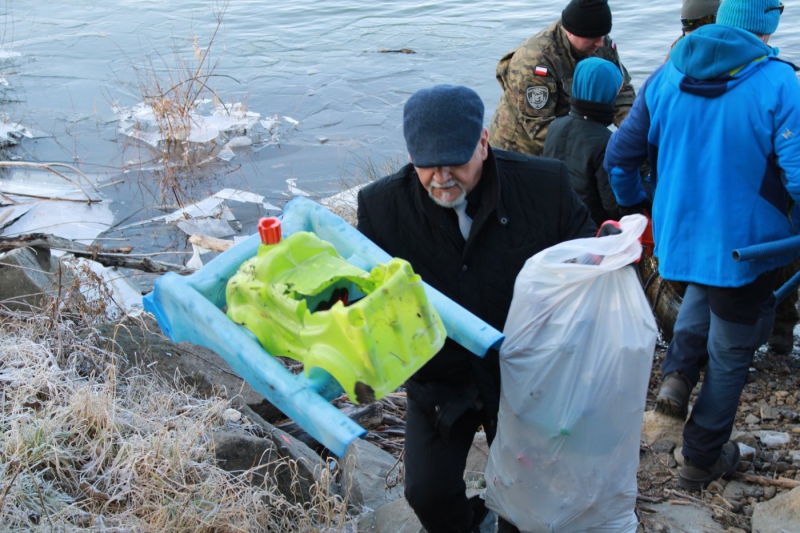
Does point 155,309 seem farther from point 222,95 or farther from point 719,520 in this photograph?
point 222,95

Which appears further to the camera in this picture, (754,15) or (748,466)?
(748,466)

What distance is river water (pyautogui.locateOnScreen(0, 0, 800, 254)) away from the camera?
8.15 metres

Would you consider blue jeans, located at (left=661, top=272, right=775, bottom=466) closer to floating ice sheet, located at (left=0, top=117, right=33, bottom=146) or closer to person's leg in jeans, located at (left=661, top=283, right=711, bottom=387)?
person's leg in jeans, located at (left=661, top=283, right=711, bottom=387)

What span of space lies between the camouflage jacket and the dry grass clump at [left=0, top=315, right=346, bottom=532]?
7.93 feet

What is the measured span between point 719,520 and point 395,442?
1.49 m

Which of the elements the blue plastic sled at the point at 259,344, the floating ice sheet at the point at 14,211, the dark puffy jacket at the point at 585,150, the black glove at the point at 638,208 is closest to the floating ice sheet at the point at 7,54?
the floating ice sheet at the point at 14,211

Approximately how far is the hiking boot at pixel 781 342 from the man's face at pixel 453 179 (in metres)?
2.82

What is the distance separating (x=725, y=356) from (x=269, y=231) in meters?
2.07

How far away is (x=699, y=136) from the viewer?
305cm

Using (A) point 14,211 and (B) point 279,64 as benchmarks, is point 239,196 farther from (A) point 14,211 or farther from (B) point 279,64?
(B) point 279,64

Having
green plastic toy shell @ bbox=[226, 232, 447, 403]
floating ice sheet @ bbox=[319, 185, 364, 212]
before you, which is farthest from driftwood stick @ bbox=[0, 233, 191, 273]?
green plastic toy shell @ bbox=[226, 232, 447, 403]

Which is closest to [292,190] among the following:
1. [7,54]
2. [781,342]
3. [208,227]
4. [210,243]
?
[208,227]

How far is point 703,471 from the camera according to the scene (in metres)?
3.20

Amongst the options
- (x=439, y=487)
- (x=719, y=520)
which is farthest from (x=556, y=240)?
(x=719, y=520)
